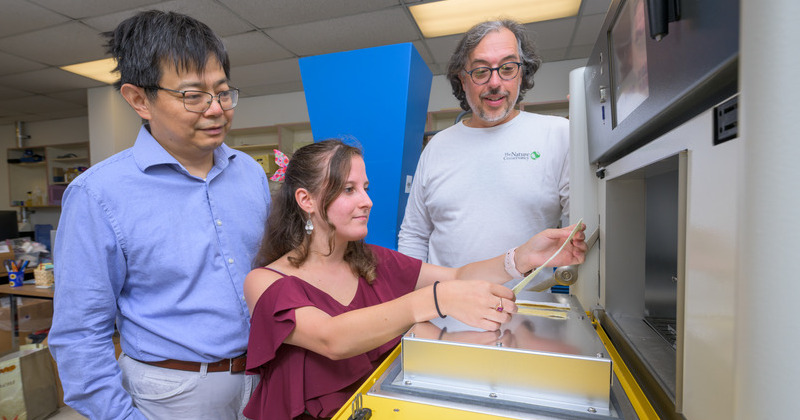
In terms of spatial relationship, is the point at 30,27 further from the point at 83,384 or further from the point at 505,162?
the point at 505,162

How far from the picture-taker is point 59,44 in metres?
3.64

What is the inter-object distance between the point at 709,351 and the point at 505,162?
109 centimetres

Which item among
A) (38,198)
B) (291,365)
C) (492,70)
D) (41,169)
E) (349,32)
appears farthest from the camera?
(41,169)

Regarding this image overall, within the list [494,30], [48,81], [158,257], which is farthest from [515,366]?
[48,81]

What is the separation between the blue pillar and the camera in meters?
1.64

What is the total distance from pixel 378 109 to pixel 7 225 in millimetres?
4241

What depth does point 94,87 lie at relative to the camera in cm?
495

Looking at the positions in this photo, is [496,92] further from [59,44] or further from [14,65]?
[14,65]

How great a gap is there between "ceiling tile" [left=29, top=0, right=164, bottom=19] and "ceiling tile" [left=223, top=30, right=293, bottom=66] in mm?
701

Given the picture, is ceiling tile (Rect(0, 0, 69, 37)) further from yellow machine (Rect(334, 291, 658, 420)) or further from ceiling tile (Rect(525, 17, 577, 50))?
yellow machine (Rect(334, 291, 658, 420))

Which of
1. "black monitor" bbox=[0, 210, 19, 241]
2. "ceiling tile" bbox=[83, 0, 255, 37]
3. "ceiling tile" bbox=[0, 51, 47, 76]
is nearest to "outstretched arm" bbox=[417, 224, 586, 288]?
"ceiling tile" bbox=[83, 0, 255, 37]

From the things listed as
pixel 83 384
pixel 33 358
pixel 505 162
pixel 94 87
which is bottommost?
pixel 33 358

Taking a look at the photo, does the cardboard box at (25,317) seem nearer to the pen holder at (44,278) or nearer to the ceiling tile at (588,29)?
the pen holder at (44,278)

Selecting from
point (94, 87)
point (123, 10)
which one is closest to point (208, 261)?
point (123, 10)
